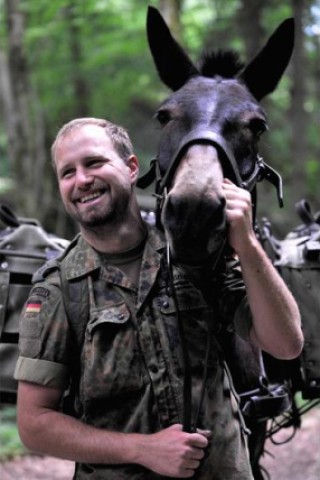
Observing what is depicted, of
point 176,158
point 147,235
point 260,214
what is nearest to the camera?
point 176,158

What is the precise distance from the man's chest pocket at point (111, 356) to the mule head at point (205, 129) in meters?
0.32

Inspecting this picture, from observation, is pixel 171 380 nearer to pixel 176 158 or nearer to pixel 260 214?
pixel 176 158

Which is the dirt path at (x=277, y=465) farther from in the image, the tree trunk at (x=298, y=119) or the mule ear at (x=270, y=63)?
the mule ear at (x=270, y=63)

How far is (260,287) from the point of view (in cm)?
196

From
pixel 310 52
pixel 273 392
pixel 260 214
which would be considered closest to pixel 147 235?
pixel 273 392

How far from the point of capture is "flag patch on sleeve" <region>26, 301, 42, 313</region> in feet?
7.20

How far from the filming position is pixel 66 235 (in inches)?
464

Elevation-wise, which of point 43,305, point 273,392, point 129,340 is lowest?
point 273,392

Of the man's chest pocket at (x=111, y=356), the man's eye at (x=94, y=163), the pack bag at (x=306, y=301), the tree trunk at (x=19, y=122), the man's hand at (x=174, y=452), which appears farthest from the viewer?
the tree trunk at (x=19, y=122)

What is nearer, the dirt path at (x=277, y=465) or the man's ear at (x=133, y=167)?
the man's ear at (x=133, y=167)

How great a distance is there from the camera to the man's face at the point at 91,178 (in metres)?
2.22

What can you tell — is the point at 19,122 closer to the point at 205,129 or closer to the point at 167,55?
the point at 167,55

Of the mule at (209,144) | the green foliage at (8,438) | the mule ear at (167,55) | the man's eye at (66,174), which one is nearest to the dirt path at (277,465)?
the green foliage at (8,438)

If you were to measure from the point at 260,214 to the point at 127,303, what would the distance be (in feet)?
26.8
